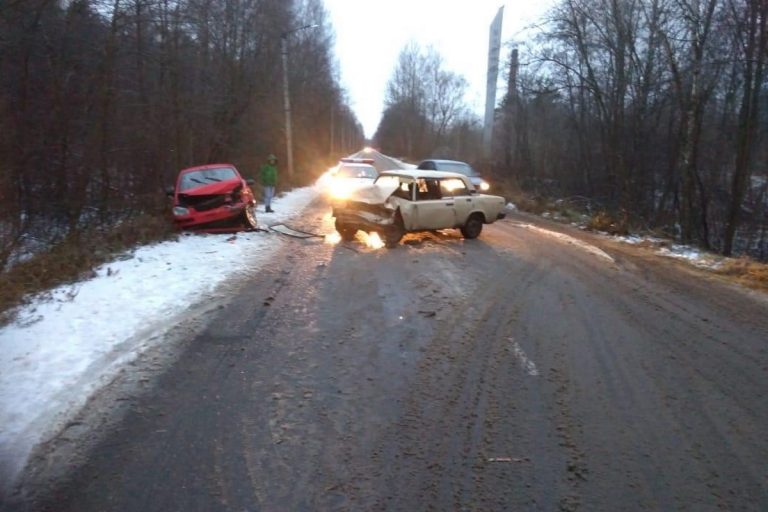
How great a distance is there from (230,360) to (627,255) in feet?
32.8

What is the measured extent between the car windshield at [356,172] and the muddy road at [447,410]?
581 inches

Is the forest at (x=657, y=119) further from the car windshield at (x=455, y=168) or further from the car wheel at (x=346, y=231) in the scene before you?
the car wheel at (x=346, y=231)

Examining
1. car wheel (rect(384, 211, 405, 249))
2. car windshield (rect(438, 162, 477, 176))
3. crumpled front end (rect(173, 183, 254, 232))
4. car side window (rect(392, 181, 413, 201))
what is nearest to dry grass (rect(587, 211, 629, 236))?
car windshield (rect(438, 162, 477, 176))

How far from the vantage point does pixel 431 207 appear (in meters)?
13.0

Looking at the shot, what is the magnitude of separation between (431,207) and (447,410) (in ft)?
28.6

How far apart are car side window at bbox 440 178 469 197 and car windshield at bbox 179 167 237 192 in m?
5.41

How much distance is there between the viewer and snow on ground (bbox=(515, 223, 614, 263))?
12.8 meters

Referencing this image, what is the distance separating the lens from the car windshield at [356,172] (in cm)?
2295

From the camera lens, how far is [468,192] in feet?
46.1

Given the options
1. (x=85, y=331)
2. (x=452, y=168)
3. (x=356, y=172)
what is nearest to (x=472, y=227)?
(x=85, y=331)

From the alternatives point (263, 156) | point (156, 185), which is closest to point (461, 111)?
point (263, 156)

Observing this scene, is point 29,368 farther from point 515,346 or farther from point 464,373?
point 515,346

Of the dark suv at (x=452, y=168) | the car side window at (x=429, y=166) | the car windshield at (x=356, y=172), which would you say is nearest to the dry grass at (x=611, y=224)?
the dark suv at (x=452, y=168)

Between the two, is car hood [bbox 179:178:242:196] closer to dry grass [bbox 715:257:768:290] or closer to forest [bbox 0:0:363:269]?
forest [bbox 0:0:363:269]
